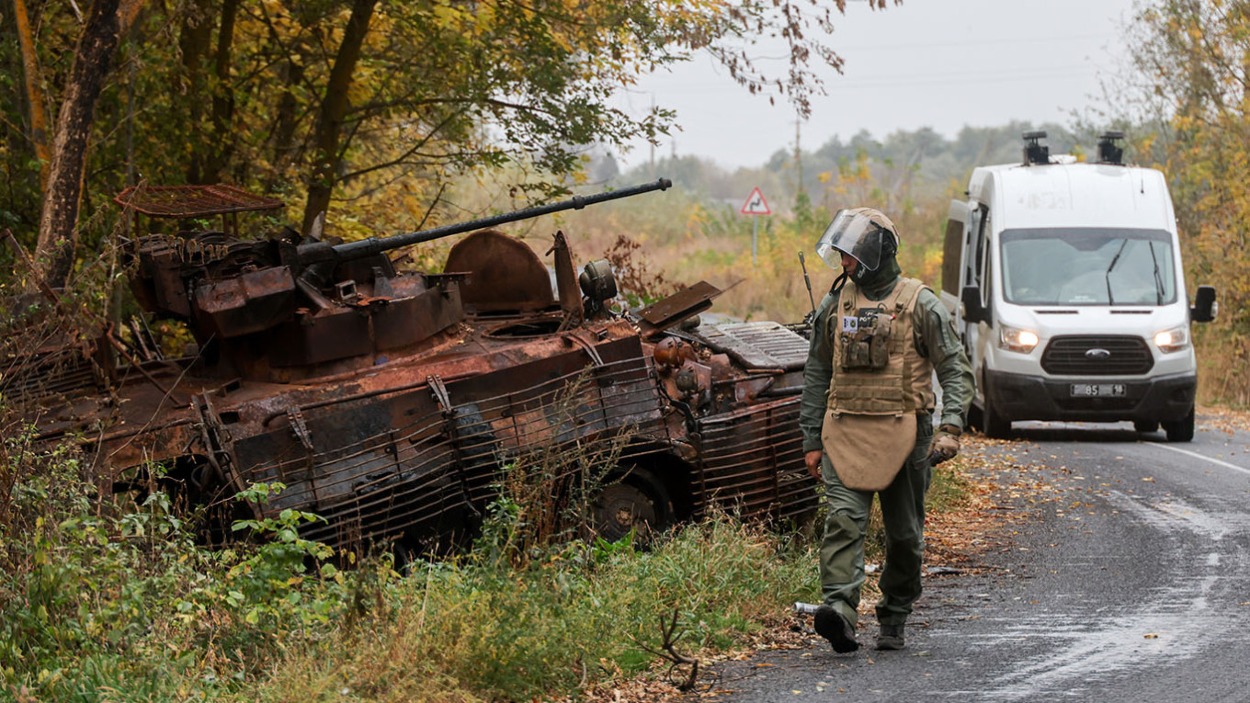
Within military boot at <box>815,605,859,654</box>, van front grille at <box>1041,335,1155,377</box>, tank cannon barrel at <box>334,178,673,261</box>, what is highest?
tank cannon barrel at <box>334,178,673,261</box>

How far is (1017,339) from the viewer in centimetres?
1941

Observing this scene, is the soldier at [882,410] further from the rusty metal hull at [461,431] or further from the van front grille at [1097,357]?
the van front grille at [1097,357]

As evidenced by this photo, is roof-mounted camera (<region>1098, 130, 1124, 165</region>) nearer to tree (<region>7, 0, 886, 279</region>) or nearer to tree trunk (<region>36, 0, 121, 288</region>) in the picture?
tree (<region>7, 0, 886, 279</region>)

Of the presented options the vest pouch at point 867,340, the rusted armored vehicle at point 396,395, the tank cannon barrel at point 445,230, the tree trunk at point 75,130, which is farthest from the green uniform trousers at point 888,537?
the tree trunk at point 75,130

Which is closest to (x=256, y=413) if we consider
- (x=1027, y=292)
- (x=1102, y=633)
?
(x=1102, y=633)

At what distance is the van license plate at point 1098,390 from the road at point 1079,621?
4566mm

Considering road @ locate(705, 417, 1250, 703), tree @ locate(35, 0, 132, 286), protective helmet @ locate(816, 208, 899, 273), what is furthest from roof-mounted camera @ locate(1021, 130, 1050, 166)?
protective helmet @ locate(816, 208, 899, 273)

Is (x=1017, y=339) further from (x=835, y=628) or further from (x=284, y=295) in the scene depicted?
(x=835, y=628)

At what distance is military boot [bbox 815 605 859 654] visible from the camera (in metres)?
7.94

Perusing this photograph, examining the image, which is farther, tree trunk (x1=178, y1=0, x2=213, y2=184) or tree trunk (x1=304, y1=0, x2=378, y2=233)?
tree trunk (x1=304, y1=0, x2=378, y2=233)

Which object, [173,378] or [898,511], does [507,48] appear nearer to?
[173,378]

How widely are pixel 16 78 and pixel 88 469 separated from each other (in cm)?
664

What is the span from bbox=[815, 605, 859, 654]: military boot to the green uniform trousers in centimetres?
5

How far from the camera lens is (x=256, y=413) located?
32.8 feet
